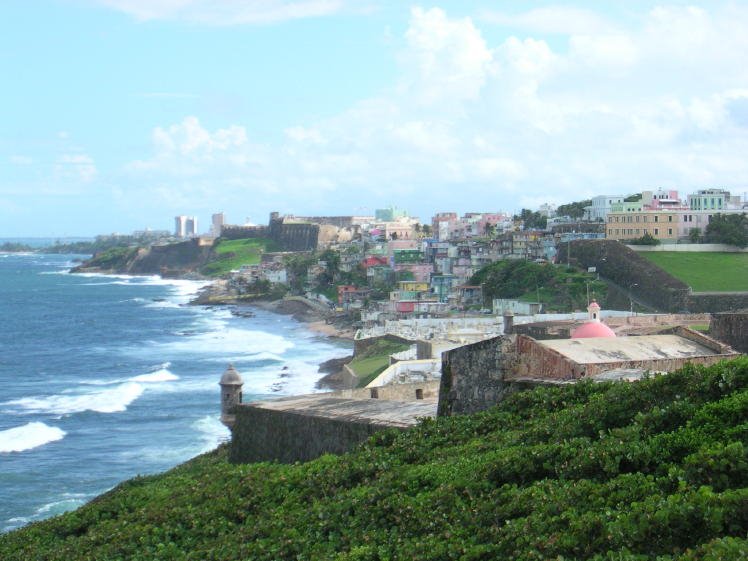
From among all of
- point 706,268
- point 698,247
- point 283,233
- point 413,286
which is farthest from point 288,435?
point 283,233

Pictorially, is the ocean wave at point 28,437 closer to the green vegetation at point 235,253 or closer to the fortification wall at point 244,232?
the green vegetation at point 235,253

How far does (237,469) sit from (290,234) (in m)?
123

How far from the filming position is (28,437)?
3172cm

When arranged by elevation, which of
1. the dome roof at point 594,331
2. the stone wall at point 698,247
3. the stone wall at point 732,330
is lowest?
the dome roof at point 594,331

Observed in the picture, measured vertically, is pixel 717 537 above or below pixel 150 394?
above

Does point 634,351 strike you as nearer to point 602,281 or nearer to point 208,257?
point 602,281

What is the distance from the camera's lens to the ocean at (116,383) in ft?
89.7

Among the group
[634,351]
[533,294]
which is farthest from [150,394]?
[634,351]

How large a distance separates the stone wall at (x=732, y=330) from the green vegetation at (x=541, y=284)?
107 feet

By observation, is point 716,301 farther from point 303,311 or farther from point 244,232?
point 244,232

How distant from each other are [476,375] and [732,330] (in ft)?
26.2

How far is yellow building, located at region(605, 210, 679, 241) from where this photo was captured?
6259cm

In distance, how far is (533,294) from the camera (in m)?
55.7

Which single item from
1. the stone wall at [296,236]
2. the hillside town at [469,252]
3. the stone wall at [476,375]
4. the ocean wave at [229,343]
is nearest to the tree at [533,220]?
the hillside town at [469,252]
